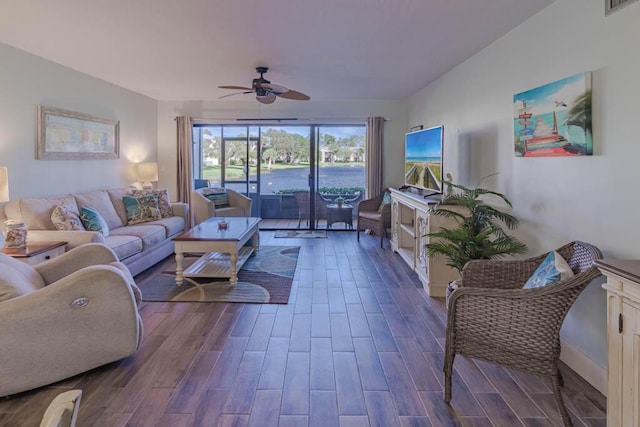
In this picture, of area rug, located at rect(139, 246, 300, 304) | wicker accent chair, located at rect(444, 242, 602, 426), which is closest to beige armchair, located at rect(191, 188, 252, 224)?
area rug, located at rect(139, 246, 300, 304)

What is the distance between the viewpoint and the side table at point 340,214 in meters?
7.55

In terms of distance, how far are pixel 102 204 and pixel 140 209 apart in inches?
20.7

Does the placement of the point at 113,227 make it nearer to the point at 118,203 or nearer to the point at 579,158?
the point at 118,203

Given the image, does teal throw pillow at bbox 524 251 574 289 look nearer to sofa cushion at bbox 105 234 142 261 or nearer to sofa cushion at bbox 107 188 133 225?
sofa cushion at bbox 105 234 142 261

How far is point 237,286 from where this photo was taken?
14.1ft

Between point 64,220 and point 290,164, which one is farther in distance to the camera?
point 290,164

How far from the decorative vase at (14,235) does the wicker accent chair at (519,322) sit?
3481mm

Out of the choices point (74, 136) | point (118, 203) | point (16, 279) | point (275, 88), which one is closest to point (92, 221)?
point (118, 203)

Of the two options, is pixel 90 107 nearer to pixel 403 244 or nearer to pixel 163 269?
pixel 163 269

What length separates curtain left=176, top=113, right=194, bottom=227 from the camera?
7.42 meters

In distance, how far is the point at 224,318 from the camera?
3.47 meters

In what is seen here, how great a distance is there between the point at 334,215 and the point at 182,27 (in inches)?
186

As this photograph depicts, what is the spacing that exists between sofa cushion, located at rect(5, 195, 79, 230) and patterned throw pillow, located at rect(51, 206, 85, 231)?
0.23 feet

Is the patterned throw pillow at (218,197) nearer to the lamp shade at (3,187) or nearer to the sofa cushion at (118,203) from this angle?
the sofa cushion at (118,203)
